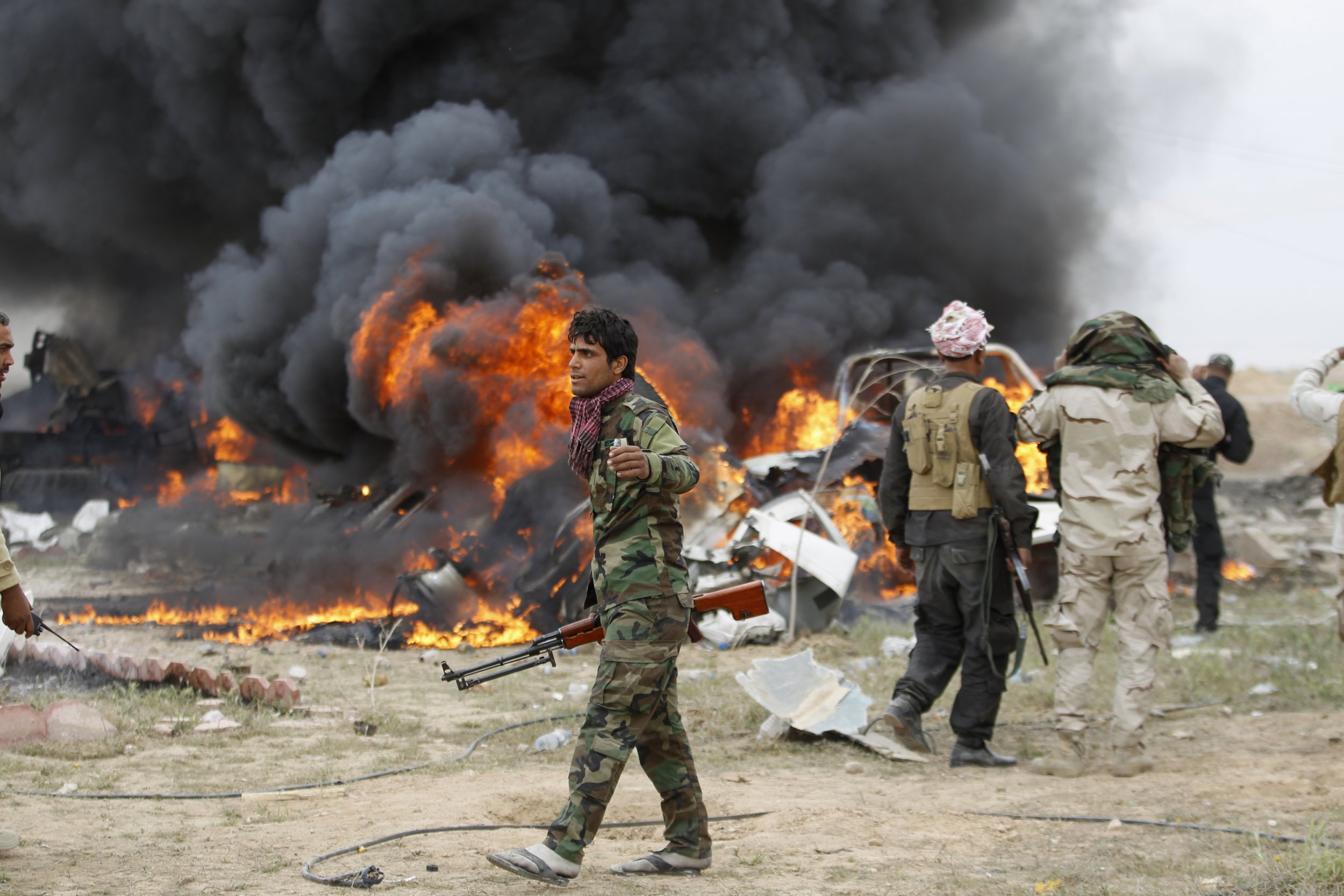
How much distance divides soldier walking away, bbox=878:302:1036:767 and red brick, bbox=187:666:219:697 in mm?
3553

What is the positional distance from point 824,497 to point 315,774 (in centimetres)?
566

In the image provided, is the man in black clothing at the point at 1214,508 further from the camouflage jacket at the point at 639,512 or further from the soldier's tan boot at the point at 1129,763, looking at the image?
the camouflage jacket at the point at 639,512

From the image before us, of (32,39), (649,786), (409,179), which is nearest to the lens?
(649,786)

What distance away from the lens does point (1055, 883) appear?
2.92 m

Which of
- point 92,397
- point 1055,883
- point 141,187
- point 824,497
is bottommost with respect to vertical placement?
point 1055,883

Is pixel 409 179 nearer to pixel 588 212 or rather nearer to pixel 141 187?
pixel 588 212

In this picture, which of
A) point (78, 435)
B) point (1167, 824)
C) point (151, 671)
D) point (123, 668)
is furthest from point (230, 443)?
point (1167, 824)

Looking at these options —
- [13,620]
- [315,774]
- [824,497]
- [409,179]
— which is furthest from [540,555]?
[409,179]

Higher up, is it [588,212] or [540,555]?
[588,212]

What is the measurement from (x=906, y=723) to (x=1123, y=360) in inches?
70.0

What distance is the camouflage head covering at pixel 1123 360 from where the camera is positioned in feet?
14.5

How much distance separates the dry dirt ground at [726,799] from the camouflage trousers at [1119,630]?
0.83 ft

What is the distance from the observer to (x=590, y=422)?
306cm

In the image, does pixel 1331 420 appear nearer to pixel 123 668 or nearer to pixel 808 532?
pixel 808 532
